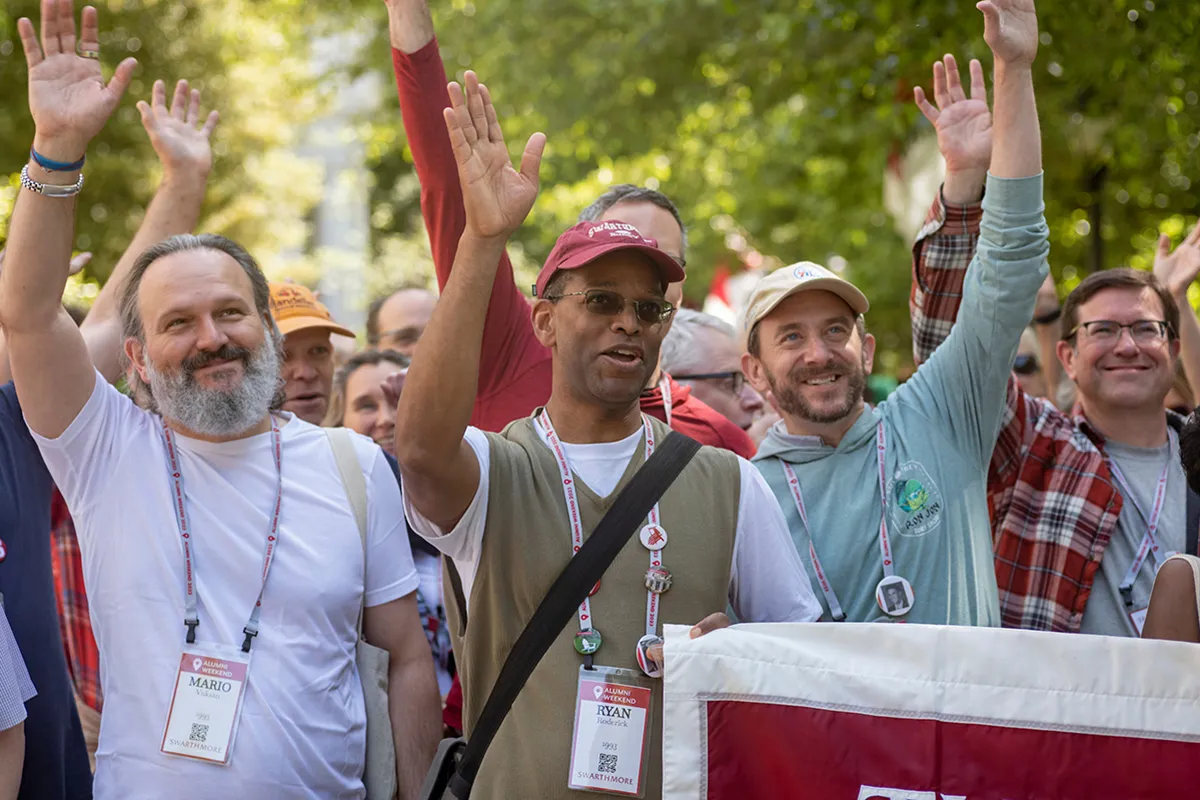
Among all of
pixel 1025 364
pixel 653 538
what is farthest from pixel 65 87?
pixel 1025 364

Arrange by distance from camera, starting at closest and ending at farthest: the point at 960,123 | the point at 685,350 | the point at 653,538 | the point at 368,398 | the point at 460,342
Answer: the point at 460,342, the point at 653,538, the point at 960,123, the point at 368,398, the point at 685,350

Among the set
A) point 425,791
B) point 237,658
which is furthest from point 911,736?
point 237,658

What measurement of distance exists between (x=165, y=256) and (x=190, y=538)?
2.66 feet

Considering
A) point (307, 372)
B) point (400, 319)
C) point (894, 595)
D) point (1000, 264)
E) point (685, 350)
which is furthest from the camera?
point (400, 319)

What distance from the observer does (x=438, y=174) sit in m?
4.09

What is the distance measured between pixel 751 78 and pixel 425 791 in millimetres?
8462

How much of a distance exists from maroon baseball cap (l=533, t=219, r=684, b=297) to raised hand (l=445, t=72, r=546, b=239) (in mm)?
229

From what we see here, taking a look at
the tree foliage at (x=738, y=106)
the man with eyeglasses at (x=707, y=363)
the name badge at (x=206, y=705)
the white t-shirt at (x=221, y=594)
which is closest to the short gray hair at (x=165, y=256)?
the white t-shirt at (x=221, y=594)

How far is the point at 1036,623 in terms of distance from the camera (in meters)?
4.09

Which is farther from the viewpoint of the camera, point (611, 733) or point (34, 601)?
point (34, 601)

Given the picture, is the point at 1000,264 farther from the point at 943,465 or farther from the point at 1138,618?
the point at 1138,618

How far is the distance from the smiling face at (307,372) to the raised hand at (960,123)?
2.44 metres

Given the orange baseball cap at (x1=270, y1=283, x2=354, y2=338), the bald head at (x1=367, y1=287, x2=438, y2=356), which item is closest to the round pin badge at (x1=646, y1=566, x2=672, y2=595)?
the orange baseball cap at (x1=270, y1=283, x2=354, y2=338)

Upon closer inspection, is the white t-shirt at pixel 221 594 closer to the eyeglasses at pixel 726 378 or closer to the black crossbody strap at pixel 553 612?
the black crossbody strap at pixel 553 612
